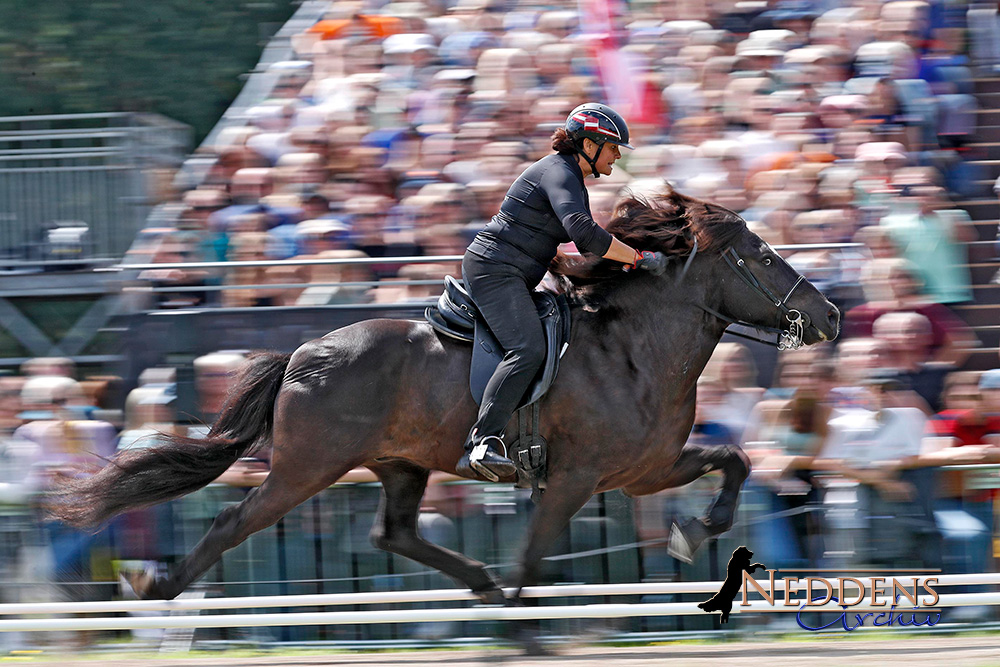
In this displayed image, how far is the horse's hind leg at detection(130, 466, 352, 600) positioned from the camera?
589cm

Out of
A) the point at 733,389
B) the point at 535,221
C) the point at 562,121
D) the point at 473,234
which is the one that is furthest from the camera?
the point at 562,121

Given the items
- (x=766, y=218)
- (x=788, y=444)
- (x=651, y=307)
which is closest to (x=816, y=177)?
(x=766, y=218)

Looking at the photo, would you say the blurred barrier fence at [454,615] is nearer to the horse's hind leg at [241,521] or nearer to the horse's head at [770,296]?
the horse's hind leg at [241,521]

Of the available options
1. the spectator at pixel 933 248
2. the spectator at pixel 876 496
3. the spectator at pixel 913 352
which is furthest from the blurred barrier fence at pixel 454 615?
the spectator at pixel 933 248

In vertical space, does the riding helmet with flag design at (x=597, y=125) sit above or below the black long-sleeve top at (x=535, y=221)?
above

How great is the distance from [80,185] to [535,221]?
14.9 feet

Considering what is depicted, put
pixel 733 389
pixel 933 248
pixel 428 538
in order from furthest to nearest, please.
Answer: pixel 933 248 → pixel 733 389 → pixel 428 538

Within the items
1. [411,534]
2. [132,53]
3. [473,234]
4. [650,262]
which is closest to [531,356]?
[650,262]

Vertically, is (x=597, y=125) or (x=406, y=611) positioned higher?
(x=597, y=125)

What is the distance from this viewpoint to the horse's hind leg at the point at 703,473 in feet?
19.9

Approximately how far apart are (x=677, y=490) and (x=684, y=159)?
272 centimetres

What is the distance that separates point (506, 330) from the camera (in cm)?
577

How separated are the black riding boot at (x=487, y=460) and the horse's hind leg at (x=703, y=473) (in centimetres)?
91

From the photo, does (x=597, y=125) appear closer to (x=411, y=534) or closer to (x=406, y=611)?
(x=411, y=534)
